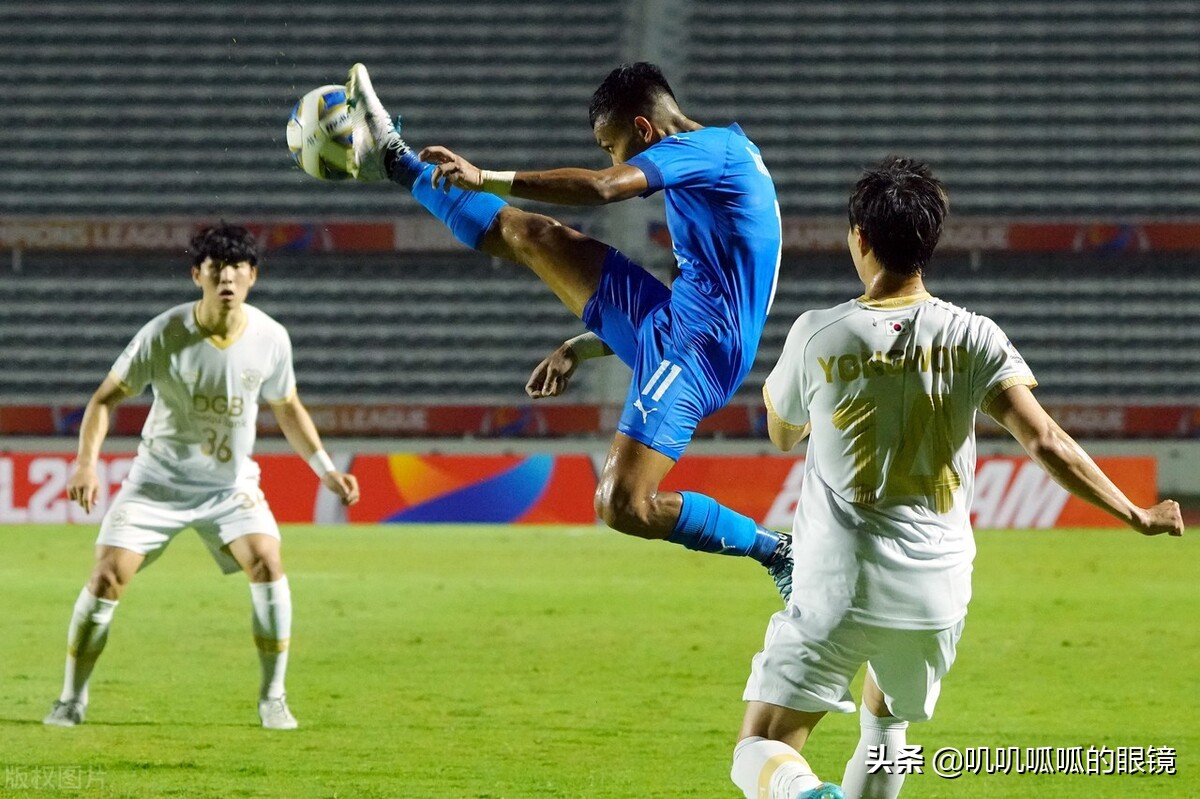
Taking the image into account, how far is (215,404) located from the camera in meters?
6.23

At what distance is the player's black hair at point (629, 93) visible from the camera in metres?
4.79

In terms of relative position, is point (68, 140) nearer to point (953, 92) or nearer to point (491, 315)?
point (491, 315)

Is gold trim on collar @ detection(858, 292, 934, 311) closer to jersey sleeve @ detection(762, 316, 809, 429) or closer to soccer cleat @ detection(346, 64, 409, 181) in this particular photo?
jersey sleeve @ detection(762, 316, 809, 429)

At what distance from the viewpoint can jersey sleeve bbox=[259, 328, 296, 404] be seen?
6375 mm

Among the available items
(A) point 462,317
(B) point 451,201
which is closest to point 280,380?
(B) point 451,201

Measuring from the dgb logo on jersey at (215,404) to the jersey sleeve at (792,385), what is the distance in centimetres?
343

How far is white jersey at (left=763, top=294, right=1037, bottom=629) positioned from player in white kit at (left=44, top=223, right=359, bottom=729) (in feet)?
10.5

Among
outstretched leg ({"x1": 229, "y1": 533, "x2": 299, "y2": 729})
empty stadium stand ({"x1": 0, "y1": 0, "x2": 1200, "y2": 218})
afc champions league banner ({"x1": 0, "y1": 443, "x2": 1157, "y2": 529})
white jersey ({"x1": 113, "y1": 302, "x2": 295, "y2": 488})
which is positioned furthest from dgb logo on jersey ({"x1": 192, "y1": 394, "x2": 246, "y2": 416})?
empty stadium stand ({"x1": 0, "y1": 0, "x2": 1200, "y2": 218})

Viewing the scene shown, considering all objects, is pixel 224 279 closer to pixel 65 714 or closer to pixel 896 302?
pixel 65 714

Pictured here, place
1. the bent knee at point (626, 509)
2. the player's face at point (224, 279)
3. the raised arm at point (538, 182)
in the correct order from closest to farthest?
the raised arm at point (538, 182), the bent knee at point (626, 509), the player's face at point (224, 279)

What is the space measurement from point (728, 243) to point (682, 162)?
437mm

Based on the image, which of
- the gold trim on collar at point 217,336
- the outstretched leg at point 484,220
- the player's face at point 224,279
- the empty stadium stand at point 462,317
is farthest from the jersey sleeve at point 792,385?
the empty stadium stand at point 462,317

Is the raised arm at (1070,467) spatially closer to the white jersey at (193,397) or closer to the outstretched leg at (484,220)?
the outstretched leg at (484,220)

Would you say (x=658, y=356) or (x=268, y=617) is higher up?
(x=658, y=356)
